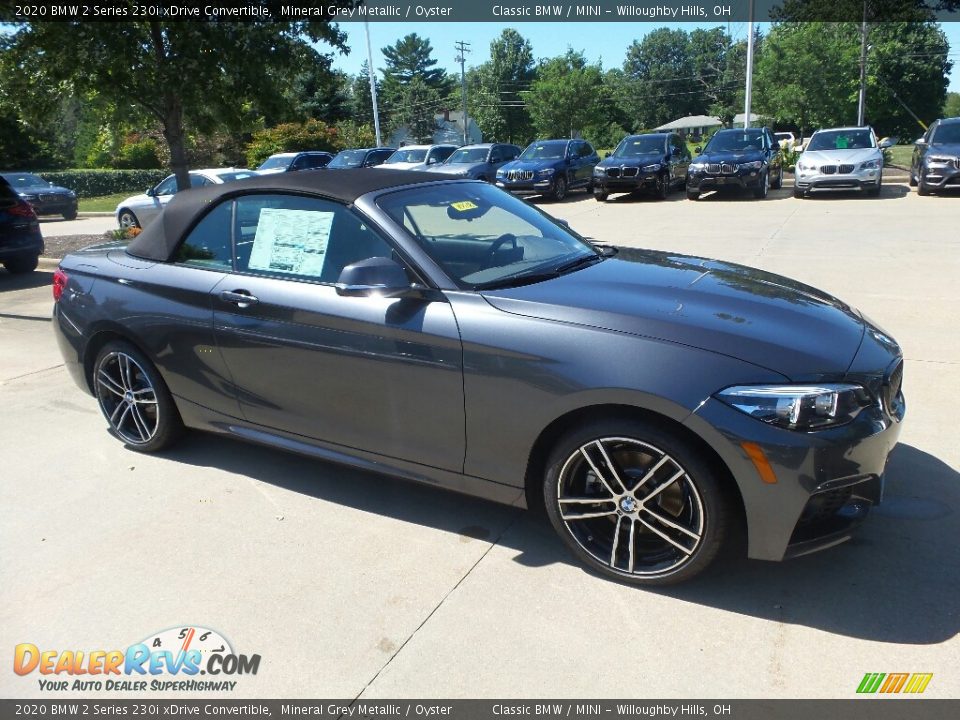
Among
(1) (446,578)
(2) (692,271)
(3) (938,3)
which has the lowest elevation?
(1) (446,578)

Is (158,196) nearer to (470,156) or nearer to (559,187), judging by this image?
(470,156)

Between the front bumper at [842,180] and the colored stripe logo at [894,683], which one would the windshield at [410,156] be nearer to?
the front bumper at [842,180]

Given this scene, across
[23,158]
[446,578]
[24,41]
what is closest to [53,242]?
[24,41]

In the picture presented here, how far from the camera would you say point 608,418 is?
2.91m

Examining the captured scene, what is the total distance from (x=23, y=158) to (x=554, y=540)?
148ft

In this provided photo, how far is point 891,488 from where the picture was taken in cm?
373

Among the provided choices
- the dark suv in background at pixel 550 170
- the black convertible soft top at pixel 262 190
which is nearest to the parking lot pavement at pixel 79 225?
the dark suv in background at pixel 550 170

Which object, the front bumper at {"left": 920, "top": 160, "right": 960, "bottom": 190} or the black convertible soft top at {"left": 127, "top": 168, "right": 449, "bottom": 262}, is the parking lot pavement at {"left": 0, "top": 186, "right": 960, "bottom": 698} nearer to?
the black convertible soft top at {"left": 127, "top": 168, "right": 449, "bottom": 262}

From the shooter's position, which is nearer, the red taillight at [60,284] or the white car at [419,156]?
the red taillight at [60,284]

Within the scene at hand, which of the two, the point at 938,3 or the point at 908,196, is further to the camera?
the point at 938,3

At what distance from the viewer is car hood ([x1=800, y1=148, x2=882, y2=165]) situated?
17281mm

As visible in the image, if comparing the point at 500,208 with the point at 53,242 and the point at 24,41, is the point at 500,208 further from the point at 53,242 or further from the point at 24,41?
the point at 53,242

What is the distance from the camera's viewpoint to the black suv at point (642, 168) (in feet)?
64.2

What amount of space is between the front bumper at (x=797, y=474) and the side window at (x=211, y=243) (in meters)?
2.58
